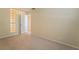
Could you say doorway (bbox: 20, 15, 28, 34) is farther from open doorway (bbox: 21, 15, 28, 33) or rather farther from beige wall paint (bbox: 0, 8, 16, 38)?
beige wall paint (bbox: 0, 8, 16, 38)

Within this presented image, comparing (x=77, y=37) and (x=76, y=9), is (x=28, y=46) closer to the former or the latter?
(x=77, y=37)

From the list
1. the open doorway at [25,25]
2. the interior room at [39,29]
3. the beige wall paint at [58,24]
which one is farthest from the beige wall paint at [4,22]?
the beige wall paint at [58,24]

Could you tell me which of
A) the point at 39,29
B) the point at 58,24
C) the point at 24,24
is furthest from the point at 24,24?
the point at 58,24

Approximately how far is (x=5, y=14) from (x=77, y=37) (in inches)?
64.3

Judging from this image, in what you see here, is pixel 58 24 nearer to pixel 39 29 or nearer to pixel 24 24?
pixel 39 29

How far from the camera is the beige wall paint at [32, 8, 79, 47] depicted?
255 cm

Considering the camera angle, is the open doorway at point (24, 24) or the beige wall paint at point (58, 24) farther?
the open doorway at point (24, 24)

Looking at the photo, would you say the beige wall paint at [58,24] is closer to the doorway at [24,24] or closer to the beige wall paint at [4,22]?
the doorway at [24,24]

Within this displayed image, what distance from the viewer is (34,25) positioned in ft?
8.68

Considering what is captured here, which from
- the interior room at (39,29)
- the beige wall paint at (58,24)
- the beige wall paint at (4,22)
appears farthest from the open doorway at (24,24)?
the beige wall paint at (4,22)

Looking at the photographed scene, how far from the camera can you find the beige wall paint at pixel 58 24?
255 cm

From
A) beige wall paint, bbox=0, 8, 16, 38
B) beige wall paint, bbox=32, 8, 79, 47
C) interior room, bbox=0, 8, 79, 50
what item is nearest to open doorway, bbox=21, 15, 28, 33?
interior room, bbox=0, 8, 79, 50
